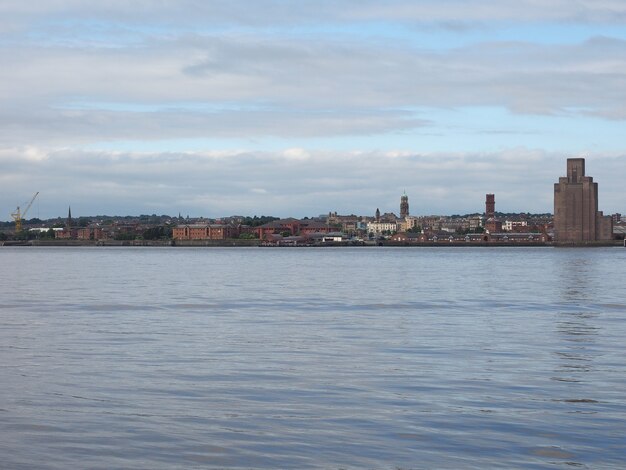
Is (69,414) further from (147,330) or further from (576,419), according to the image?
(147,330)

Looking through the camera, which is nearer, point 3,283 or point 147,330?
point 147,330

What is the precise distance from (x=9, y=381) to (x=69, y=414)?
324 centimetres

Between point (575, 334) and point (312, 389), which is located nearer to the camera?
point (312, 389)

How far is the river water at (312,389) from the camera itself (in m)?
11.3

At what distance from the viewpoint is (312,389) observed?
15273mm

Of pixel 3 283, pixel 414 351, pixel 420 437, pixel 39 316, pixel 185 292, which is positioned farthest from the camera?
pixel 3 283

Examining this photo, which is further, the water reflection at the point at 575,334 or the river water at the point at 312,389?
the water reflection at the point at 575,334

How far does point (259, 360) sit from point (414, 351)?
3.36 meters

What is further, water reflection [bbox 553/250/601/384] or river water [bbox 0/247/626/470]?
water reflection [bbox 553/250/601/384]

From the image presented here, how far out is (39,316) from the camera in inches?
1137

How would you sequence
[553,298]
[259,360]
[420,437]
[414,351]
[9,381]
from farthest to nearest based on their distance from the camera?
[553,298] < [414,351] < [259,360] < [9,381] < [420,437]

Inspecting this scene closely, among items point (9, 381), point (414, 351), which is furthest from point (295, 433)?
point (414, 351)

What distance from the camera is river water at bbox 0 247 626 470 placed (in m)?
11.3

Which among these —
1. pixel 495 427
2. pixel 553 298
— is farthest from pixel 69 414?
pixel 553 298
